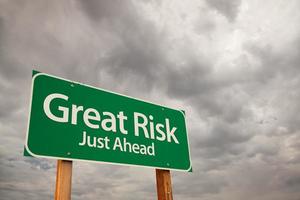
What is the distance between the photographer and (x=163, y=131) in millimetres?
3484

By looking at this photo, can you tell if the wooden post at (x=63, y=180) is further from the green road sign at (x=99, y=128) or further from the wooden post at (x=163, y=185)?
the wooden post at (x=163, y=185)

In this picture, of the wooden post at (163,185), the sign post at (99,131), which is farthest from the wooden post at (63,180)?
the wooden post at (163,185)

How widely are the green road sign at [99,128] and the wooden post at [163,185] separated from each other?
0.45 ft

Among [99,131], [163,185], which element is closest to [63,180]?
[99,131]

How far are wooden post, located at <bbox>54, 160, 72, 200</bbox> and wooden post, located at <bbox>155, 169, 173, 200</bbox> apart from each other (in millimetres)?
1264

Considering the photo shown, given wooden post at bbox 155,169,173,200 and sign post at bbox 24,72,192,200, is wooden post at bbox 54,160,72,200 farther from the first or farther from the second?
wooden post at bbox 155,169,173,200

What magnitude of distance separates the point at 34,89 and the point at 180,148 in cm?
207

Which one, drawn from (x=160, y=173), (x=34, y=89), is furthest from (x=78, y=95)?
(x=160, y=173)

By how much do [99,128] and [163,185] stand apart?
1.18 m

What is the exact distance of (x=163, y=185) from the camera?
3.29 metres

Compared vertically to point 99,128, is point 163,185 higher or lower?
lower

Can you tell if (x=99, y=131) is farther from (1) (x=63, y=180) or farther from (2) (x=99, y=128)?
(1) (x=63, y=180)

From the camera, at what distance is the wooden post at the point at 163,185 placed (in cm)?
324

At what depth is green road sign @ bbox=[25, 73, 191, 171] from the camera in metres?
2.52
